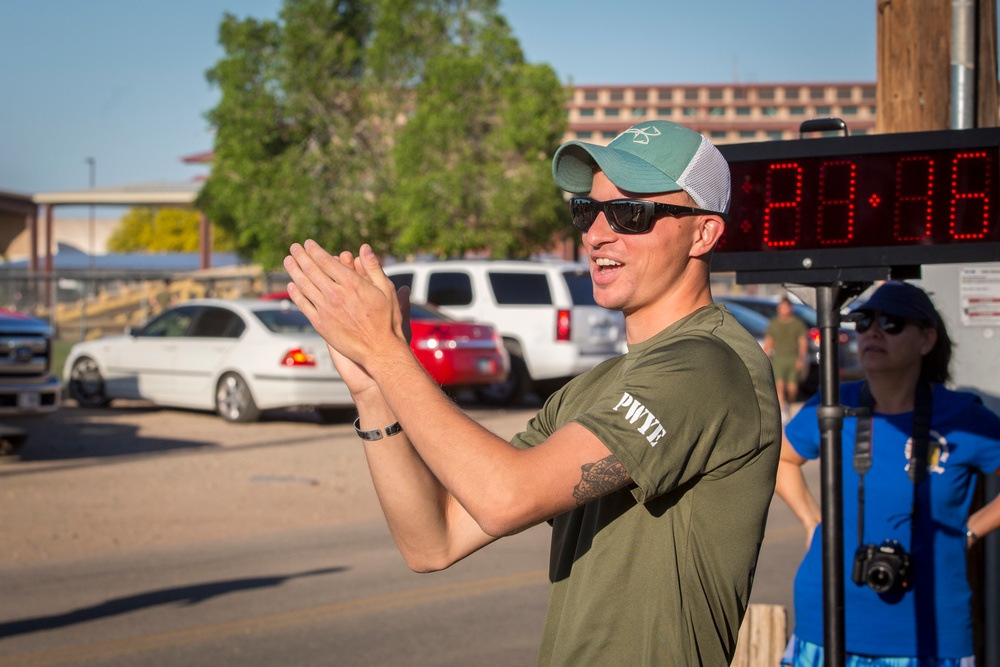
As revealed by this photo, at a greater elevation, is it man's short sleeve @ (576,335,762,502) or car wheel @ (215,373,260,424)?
man's short sleeve @ (576,335,762,502)

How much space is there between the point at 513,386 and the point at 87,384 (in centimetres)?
642

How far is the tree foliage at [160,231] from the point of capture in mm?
103875

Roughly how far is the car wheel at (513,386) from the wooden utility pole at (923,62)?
44.4 feet

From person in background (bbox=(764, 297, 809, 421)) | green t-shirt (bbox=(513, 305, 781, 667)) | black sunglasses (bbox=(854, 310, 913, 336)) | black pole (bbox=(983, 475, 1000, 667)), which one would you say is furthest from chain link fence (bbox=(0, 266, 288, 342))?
green t-shirt (bbox=(513, 305, 781, 667))

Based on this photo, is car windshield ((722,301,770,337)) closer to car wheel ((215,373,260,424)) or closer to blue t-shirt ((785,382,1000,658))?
car wheel ((215,373,260,424))

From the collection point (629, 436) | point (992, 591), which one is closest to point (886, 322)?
point (992, 591)

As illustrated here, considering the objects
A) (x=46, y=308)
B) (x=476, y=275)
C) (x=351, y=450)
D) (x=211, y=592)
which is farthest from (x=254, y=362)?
(x=46, y=308)

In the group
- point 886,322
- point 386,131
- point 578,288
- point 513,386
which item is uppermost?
point 386,131

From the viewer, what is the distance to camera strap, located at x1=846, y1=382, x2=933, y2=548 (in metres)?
3.84

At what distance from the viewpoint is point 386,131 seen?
1236 inches

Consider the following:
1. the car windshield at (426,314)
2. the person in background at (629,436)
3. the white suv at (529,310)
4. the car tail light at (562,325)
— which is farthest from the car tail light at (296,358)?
the person in background at (629,436)

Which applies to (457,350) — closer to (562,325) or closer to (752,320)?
(562,325)

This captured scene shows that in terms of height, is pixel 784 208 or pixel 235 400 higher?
pixel 784 208

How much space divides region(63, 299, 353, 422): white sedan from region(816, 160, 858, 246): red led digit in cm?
1202
